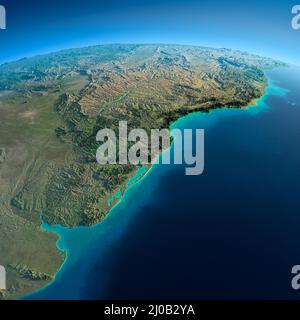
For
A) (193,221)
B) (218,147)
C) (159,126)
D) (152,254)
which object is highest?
(159,126)

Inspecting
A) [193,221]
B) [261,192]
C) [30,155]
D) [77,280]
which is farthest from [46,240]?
[261,192]

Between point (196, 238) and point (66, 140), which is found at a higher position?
point (66, 140)

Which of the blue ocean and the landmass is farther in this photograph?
the landmass

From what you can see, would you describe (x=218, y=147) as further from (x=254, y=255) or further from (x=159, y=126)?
(x=254, y=255)

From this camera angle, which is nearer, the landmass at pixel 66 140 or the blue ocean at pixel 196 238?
the blue ocean at pixel 196 238

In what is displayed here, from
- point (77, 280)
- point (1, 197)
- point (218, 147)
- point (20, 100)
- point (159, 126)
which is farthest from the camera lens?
point (20, 100)
